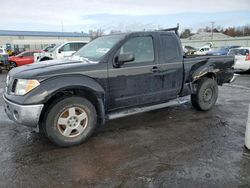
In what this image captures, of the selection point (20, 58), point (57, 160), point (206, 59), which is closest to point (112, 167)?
point (57, 160)

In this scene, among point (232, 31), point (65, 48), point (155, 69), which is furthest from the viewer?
point (232, 31)

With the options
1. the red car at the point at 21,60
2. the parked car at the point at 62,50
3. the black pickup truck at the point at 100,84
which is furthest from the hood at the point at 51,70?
the red car at the point at 21,60

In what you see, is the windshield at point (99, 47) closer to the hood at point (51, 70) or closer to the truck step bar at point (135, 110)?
the hood at point (51, 70)

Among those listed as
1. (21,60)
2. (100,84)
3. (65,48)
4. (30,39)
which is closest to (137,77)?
(100,84)

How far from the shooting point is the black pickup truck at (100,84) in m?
3.77

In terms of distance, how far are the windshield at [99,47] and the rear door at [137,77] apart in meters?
0.23

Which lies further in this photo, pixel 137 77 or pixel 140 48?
pixel 140 48

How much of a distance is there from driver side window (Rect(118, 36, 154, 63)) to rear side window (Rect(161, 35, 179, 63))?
13.1 inches

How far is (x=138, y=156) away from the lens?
12.3ft

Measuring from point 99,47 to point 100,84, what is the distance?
1.02 meters

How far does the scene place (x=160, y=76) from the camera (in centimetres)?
498

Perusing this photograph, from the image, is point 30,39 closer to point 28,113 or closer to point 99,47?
point 99,47

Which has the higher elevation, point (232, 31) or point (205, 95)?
point (232, 31)

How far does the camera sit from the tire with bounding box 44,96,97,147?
3.86m
